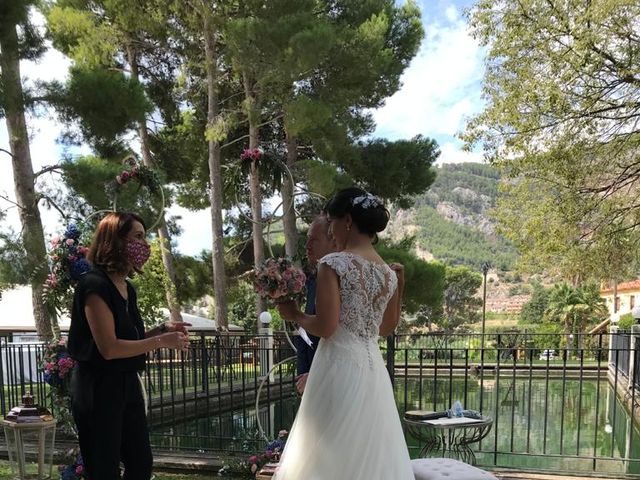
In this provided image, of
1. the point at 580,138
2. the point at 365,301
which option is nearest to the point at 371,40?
the point at 580,138

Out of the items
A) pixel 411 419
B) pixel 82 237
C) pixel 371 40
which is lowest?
pixel 411 419

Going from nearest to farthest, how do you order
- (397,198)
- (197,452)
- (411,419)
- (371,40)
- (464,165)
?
1. (411,419)
2. (197,452)
3. (371,40)
4. (397,198)
5. (464,165)

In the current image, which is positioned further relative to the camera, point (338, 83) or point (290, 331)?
point (338, 83)

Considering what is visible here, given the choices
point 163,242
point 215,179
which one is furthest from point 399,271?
point 163,242

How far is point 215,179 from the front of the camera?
42.5 ft

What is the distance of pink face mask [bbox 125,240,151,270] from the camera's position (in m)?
2.18

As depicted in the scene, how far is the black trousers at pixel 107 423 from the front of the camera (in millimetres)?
2057

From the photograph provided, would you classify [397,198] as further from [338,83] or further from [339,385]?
[339,385]

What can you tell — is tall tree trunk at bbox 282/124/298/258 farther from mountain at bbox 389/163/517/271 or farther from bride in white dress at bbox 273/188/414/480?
mountain at bbox 389/163/517/271

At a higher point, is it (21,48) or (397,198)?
(21,48)

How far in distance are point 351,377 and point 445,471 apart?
1.01 m

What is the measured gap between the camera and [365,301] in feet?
7.08

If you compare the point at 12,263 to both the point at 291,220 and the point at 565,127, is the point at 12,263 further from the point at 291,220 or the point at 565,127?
the point at 565,127

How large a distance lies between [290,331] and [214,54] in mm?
10603
